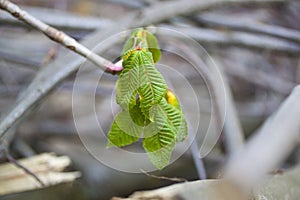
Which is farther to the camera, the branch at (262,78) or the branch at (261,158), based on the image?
the branch at (262,78)

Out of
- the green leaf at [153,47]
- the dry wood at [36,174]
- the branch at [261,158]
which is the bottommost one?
the branch at [261,158]

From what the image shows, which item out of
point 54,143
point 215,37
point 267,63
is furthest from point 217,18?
point 54,143

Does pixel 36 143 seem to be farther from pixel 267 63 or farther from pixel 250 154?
pixel 250 154

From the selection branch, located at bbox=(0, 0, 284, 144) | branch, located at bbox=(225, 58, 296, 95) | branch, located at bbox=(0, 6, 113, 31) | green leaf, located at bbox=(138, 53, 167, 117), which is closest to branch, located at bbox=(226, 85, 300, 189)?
green leaf, located at bbox=(138, 53, 167, 117)

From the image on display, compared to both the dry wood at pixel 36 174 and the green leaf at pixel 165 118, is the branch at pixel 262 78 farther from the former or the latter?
the green leaf at pixel 165 118

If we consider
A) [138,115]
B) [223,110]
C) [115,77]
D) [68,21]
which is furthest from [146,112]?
[115,77]

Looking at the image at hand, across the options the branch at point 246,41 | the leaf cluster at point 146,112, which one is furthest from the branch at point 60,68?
the leaf cluster at point 146,112
